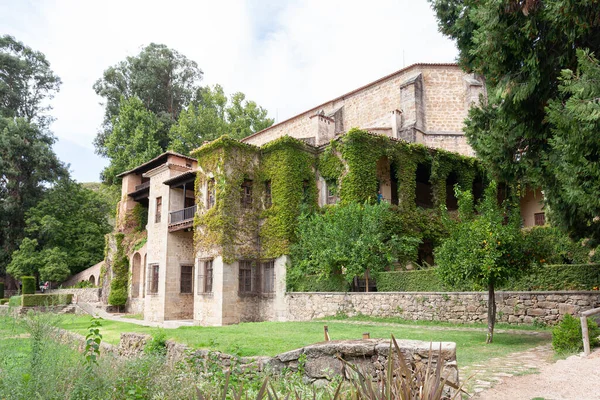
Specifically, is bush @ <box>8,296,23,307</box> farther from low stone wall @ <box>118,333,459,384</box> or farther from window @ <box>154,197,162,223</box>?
low stone wall @ <box>118,333,459,384</box>

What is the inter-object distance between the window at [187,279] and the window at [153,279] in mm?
1597

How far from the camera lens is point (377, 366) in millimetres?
5801

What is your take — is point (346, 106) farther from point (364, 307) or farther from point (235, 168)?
point (364, 307)

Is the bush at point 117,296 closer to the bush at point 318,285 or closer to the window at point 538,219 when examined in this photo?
the bush at point 318,285

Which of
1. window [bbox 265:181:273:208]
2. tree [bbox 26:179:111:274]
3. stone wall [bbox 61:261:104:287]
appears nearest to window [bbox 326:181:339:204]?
window [bbox 265:181:273:208]

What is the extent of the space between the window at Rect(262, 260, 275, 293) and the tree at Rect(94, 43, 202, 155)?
26.6 m

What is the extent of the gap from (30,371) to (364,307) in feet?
Result: 40.4

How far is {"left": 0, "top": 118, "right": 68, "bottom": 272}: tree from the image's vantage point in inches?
1551

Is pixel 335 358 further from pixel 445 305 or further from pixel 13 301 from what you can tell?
pixel 13 301

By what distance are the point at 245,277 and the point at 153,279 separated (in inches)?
263

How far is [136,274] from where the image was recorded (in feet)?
97.1

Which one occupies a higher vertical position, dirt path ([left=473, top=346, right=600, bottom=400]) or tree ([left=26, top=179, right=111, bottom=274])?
tree ([left=26, top=179, right=111, bottom=274])

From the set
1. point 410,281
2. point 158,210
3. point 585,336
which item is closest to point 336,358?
point 585,336

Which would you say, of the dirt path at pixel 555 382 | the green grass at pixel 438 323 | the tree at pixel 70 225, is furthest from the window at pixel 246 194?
the tree at pixel 70 225
